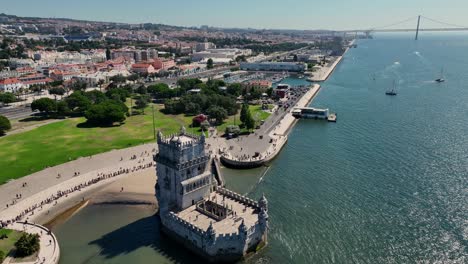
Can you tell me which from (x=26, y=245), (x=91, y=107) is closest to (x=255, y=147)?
(x=91, y=107)

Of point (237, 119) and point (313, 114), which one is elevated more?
point (313, 114)

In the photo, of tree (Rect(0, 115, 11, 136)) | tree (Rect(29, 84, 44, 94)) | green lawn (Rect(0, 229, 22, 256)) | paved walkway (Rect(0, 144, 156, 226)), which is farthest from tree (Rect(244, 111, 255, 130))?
tree (Rect(29, 84, 44, 94))

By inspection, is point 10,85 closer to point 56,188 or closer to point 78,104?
point 78,104

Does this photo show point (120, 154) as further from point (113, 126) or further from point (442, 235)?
point (442, 235)

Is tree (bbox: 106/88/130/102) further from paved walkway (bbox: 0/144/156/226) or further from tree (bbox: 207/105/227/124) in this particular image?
paved walkway (bbox: 0/144/156/226)

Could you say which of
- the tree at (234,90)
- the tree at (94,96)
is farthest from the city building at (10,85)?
the tree at (234,90)

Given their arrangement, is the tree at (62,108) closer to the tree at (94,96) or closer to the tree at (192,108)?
the tree at (94,96)
